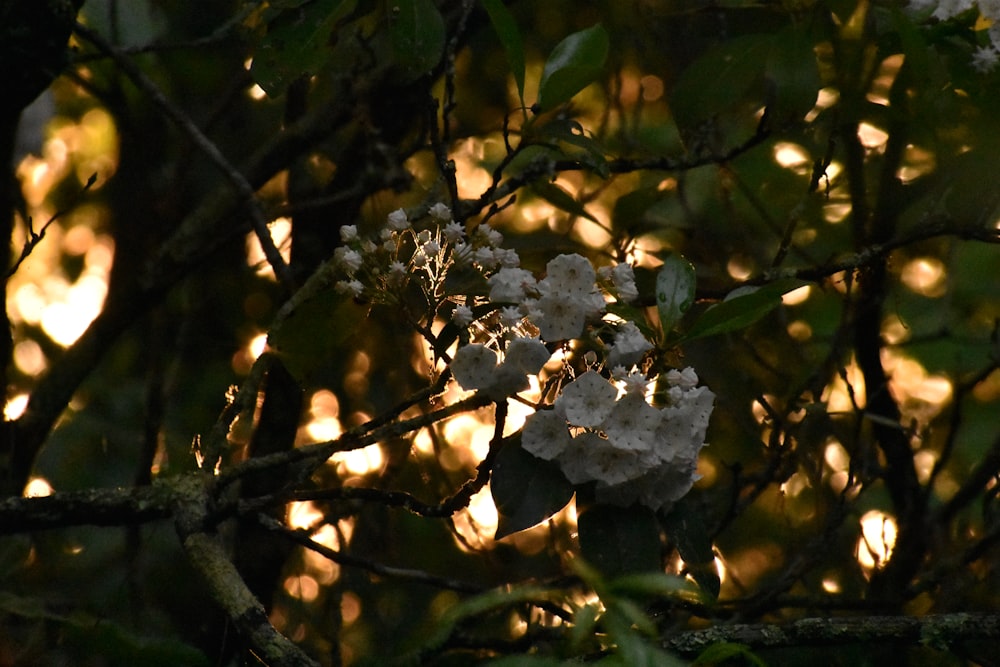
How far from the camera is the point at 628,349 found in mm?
1305

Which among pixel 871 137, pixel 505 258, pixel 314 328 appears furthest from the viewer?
pixel 871 137

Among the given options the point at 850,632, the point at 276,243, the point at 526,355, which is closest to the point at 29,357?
the point at 276,243

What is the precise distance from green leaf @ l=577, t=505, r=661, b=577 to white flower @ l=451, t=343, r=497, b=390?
226mm

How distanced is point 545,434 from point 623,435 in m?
0.10

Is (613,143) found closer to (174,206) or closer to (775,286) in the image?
(174,206)

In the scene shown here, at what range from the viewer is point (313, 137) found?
2.36 meters

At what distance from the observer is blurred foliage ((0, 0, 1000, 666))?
5.22 feet

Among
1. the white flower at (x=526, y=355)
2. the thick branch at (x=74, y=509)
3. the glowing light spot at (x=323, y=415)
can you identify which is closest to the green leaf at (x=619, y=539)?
the white flower at (x=526, y=355)

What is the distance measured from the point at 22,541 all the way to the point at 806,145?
194 cm

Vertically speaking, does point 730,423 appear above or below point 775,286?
above

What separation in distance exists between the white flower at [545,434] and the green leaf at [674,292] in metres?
0.22

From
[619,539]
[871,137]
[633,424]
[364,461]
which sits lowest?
[619,539]

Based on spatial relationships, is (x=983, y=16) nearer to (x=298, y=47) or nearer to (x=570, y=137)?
(x=570, y=137)

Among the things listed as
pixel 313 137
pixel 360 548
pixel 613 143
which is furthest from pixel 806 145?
pixel 360 548
